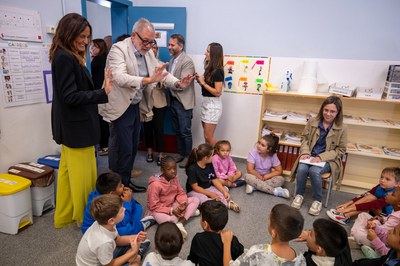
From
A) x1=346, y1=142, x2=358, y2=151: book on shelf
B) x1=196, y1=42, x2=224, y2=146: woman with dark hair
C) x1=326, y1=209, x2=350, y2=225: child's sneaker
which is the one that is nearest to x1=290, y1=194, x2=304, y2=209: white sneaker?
x1=326, y1=209, x2=350, y2=225: child's sneaker

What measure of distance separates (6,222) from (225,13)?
3115 mm

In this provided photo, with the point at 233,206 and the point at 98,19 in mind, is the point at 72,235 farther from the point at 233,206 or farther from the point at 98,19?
the point at 98,19

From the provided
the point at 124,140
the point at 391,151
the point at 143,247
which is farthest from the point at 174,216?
the point at 391,151

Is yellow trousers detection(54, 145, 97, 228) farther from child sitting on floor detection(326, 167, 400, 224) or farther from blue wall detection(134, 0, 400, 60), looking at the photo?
blue wall detection(134, 0, 400, 60)

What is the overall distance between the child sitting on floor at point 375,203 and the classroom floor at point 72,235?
0.32 feet

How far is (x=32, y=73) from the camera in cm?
246

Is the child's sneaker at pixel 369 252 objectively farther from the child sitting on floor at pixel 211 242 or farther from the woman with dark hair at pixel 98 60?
the woman with dark hair at pixel 98 60

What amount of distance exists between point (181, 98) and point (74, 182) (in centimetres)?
171

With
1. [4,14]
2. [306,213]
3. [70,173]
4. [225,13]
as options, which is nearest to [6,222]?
[70,173]

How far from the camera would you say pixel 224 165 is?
10.1 ft

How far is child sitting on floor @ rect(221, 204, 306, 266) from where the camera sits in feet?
4.46

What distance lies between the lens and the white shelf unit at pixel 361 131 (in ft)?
10.2

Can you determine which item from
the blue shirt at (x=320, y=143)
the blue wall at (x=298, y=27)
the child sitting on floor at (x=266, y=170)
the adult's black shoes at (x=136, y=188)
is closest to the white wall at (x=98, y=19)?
the blue wall at (x=298, y=27)

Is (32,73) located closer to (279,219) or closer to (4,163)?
(4,163)
